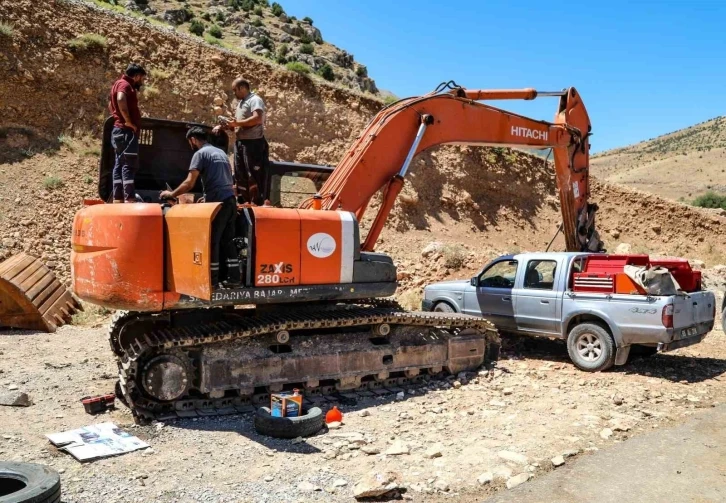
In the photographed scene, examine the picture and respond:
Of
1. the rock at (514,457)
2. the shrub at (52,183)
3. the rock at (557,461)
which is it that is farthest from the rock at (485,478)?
the shrub at (52,183)

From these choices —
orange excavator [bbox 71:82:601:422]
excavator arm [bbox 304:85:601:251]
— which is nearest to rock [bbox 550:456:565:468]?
orange excavator [bbox 71:82:601:422]

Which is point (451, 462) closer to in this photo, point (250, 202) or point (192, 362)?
point (192, 362)

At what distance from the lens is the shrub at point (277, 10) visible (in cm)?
4576

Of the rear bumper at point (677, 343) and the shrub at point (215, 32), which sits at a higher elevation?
the shrub at point (215, 32)

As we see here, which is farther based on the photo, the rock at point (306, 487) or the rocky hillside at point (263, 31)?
the rocky hillside at point (263, 31)

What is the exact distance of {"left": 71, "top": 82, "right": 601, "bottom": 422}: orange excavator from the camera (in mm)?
6328

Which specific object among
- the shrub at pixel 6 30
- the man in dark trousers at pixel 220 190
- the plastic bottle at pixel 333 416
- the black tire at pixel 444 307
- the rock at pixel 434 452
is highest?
the shrub at pixel 6 30

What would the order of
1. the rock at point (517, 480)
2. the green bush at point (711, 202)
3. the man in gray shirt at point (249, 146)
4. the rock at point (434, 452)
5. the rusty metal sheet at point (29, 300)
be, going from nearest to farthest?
1. the rock at point (517, 480)
2. the rock at point (434, 452)
3. the man in gray shirt at point (249, 146)
4. the rusty metal sheet at point (29, 300)
5. the green bush at point (711, 202)

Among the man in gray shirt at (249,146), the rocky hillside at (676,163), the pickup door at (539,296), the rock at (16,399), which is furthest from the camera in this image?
the rocky hillside at (676,163)

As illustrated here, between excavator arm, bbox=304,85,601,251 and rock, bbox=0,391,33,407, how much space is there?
3.75 m

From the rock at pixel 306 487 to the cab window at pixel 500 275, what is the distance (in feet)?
18.9

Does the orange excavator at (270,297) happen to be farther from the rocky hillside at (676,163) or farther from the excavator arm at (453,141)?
the rocky hillside at (676,163)

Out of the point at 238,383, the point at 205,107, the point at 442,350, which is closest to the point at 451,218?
the point at 205,107

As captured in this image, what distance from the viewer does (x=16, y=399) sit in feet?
21.6
